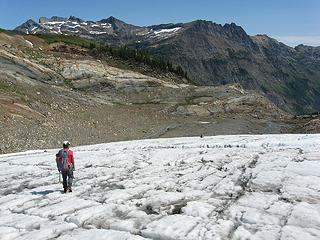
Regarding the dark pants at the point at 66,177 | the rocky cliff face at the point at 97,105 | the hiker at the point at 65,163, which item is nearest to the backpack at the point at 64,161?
the hiker at the point at 65,163

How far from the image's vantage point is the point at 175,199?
15344 millimetres

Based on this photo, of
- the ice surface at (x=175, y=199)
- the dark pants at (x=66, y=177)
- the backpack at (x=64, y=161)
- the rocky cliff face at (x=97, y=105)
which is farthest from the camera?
the rocky cliff face at (x=97, y=105)

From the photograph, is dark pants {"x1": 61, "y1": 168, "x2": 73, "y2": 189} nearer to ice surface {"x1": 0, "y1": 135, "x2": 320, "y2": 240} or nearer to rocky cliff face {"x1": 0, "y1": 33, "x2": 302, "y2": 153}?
ice surface {"x1": 0, "y1": 135, "x2": 320, "y2": 240}

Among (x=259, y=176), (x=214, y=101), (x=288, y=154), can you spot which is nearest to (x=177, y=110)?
(x=214, y=101)

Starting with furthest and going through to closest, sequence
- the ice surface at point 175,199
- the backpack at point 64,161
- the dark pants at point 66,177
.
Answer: the dark pants at point 66,177
the backpack at point 64,161
the ice surface at point 175,199

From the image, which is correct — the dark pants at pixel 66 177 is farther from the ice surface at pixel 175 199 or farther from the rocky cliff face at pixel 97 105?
the rocky cliff face at pixel 97 105

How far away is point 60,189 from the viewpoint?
18828mm

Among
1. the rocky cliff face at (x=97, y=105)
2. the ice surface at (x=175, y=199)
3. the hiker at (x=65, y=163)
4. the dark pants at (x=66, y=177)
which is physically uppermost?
the rocky cliff face at (x=97, y=105)

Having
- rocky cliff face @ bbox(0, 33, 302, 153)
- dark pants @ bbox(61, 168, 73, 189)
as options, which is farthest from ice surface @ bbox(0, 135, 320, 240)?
rocky cliff face @ bbox(0, 33, 302, 153)

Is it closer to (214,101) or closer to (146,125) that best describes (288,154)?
(146,125)

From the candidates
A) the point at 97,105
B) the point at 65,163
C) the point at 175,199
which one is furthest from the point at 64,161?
the point at 97,105

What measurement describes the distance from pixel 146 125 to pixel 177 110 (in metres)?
9.35

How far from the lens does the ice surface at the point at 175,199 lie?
12240 mm

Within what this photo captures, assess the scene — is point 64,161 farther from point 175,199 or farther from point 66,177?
point 175,199
